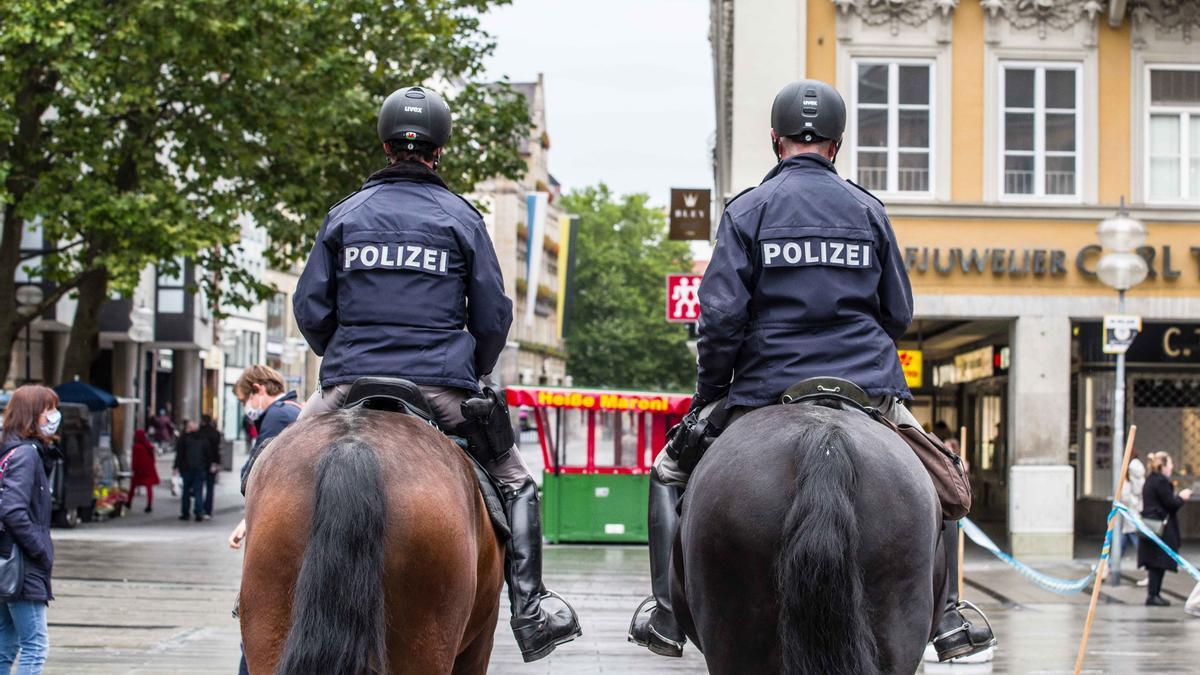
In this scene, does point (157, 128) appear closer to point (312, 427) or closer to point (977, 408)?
point (977, 408)

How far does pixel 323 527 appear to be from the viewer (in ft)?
15.3

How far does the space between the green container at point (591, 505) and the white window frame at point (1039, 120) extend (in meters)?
7.64

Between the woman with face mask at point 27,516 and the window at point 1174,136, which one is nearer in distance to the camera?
the woman with face mask at point 27,516

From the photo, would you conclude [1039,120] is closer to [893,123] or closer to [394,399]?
[893,123]

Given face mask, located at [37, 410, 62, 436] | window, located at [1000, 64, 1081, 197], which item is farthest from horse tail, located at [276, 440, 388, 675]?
window, located at [1000, 64, 1081, 197]

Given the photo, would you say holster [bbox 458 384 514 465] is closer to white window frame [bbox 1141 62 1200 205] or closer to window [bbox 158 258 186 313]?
white window frame [bbox 1141 62 1200 205]

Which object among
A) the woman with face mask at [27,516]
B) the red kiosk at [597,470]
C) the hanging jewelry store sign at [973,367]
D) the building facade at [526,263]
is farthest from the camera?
the building facade at [526,263]

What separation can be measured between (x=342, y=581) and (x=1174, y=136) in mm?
22746

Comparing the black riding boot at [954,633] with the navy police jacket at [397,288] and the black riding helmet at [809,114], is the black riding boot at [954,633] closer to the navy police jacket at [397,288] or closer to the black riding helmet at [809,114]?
the black riding helmet at [809,114]

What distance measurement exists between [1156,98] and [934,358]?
1071 cm

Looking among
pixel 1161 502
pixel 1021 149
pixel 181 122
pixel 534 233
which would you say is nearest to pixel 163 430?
pixel 534 233

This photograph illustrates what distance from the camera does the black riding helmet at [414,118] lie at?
20.6 feet

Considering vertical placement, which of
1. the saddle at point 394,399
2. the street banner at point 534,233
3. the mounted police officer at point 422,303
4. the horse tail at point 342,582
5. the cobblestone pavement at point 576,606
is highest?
the street banner at point 534,233

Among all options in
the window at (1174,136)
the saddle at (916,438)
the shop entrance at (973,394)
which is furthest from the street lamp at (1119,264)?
the saddle at (916,438)
